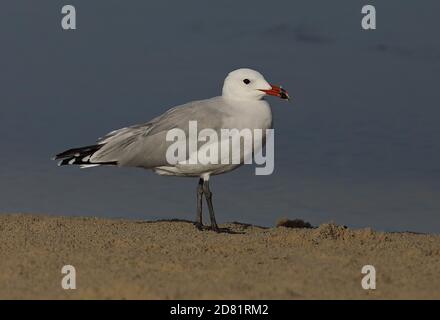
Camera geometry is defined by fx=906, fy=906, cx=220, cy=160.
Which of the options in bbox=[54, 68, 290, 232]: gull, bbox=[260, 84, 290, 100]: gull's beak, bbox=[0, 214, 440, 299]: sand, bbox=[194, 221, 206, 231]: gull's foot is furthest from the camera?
bbox=[194, 221, 206, 231]: gull's foot

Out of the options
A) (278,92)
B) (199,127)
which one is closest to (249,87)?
(278,92)

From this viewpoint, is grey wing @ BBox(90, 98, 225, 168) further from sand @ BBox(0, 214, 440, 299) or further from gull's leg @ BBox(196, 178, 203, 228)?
sand @ BBox(0, 214, 440, 299)

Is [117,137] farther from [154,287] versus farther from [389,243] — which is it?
[154,287]

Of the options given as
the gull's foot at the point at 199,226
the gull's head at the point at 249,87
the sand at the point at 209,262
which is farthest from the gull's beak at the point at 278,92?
the gull's foot at the point at 199,226

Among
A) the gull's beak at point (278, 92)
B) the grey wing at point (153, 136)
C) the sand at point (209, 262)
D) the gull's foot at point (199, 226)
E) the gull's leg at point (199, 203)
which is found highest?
the gull's beak at point (278, 92)

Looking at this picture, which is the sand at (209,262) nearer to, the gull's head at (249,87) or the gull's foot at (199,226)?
the gull's foot at (199,226)

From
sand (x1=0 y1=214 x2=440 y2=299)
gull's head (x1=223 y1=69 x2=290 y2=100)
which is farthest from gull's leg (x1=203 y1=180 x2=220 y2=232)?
gull's head (x1=223 y1=69 x2=290 y2=100)

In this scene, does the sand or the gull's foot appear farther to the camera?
the gull's foot

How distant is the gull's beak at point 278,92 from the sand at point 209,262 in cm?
172

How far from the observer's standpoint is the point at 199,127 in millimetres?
11133

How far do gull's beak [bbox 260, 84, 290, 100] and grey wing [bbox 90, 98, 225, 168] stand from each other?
66 centimetres

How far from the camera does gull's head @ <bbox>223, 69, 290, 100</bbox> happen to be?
11.6 meters

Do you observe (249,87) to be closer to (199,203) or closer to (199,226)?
(199,203)

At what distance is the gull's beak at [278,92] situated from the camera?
11562 mm
